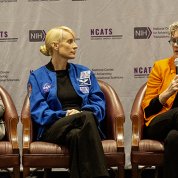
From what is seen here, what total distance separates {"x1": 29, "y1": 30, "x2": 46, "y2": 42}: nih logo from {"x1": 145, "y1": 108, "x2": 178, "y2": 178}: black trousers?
158 centimetres

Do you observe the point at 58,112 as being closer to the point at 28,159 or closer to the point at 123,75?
the point at 28,159

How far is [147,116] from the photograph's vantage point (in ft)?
13.0

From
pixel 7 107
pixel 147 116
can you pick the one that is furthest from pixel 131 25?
pixel 7 107

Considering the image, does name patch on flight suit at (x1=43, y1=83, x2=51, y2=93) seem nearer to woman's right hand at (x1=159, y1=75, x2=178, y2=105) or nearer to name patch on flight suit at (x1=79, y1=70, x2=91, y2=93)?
name patch on flight suit at (x1=79, y1=70, x2=91, y2=93)

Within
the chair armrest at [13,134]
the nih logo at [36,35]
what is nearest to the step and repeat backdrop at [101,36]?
the nih logo at [36,35]

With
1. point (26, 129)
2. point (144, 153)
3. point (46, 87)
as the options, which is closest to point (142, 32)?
point (46, 87)

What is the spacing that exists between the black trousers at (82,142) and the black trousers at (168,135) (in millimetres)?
442

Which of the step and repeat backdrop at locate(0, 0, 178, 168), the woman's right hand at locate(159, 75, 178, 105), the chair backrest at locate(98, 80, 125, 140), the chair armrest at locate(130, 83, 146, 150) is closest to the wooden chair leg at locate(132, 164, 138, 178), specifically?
the chair armrest at locate(130, 83, 146, 150)

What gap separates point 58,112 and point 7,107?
0.45 meters

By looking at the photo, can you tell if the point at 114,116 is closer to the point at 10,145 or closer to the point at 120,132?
the point at 120,132

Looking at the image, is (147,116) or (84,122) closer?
(84,122)

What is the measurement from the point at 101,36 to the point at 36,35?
0.65 metres

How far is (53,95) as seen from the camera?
13.0 ft

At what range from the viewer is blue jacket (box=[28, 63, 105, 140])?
152 inches
